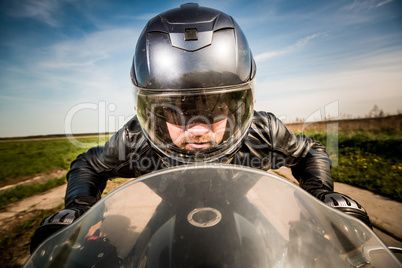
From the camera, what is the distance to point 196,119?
1.28m

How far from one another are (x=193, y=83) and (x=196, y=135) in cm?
35

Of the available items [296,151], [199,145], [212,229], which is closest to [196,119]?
[199,145]

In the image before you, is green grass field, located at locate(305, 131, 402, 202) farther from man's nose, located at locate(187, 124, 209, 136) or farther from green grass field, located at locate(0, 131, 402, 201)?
man's nose, located at locate(187, 124, 209, 136)

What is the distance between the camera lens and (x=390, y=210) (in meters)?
2.10

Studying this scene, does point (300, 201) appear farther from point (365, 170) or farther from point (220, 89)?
point (365, 170)

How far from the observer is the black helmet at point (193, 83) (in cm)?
124

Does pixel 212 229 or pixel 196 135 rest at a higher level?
pixel 196 135

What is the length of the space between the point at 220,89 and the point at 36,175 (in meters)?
6.60

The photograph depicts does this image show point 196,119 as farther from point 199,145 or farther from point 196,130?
point 199,145

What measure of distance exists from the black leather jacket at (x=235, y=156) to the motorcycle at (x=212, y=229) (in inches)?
41.6

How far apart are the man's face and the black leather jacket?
0.40 meters

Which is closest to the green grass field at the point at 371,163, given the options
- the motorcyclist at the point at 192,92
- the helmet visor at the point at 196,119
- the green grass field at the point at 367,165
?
the green grass field at the point at 367,165

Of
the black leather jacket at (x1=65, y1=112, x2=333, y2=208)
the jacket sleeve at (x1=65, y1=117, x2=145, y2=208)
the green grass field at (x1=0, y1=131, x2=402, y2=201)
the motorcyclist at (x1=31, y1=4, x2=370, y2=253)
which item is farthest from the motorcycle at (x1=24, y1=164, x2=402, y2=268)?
the green grass field at (x1=0, y1=131, x2=402, y2=201)

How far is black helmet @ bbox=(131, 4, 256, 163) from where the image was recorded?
1.24 metres
